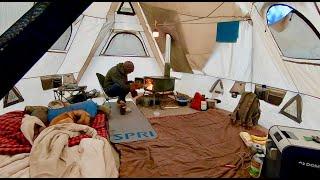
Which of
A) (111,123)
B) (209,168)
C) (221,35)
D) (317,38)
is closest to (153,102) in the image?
(111,123)

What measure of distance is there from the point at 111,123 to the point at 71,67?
231 cm

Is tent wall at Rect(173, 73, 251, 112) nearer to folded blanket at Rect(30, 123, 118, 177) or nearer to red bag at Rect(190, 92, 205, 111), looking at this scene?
red bag at Rect(190, 92, 205, 111)

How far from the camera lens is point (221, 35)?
4.11m

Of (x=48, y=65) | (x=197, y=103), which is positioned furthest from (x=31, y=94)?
(x=197, y=103)

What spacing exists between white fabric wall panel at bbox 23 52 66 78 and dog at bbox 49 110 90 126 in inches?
50.0

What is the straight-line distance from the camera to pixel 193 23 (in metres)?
4.23

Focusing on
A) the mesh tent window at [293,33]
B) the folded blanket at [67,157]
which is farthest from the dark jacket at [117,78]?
the mesh tent window at [293,33]

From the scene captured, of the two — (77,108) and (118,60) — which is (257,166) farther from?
(118,60)

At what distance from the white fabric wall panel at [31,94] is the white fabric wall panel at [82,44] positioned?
0.74 metres

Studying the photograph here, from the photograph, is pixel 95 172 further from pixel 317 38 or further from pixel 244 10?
pixel 244 10

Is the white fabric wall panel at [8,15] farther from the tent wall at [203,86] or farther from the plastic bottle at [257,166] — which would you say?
the tent wall at [203,86]

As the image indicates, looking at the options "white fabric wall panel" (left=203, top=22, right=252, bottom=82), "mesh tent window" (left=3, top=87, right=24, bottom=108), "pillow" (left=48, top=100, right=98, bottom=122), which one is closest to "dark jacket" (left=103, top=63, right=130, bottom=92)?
"pillow" (left=48, top=100, right=98, bottom=122)

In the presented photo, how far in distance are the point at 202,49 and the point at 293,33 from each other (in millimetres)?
1959

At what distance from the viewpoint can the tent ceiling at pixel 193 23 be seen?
3.75 meters
